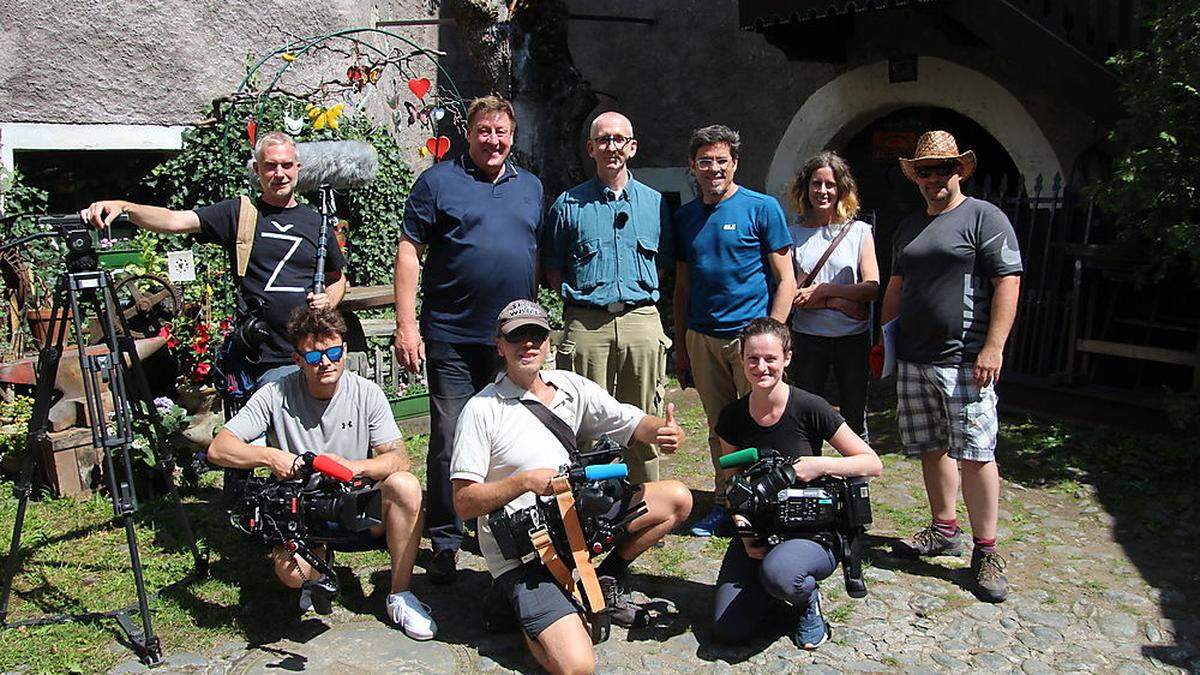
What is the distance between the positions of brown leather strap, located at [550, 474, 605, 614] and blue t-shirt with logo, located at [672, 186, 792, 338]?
1.41m

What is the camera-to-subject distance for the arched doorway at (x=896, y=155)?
345 inches

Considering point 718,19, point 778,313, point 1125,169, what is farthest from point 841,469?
point 718,19

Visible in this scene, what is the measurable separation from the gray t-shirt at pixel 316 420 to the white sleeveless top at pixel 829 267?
6.47 feet

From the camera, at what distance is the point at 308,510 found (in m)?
3.64

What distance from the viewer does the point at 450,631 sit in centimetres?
387

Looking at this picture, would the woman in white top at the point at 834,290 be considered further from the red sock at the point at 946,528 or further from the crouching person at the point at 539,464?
the crouching person at the point at 539,464

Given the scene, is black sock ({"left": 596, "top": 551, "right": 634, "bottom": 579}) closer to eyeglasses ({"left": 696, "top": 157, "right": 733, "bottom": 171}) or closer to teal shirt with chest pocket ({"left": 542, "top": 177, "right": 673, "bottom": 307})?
teal shirt with chest pocket ({"left": 542, "top": 177, "right": 673, "bottom": 307})

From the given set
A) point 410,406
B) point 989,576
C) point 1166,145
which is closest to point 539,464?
point 989,576

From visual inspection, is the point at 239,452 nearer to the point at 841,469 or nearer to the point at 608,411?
the point at 608,411

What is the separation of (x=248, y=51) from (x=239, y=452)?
6258 millimetres

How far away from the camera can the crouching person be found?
3.46 m

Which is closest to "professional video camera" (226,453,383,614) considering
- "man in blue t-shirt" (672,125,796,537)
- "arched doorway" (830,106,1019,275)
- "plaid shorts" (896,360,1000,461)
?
"man in blue t-shirt" (672,125,796,537)

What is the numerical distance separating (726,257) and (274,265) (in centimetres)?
191

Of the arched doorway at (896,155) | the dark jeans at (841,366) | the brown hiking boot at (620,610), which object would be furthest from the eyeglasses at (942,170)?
the arched doorway at (896,155)
